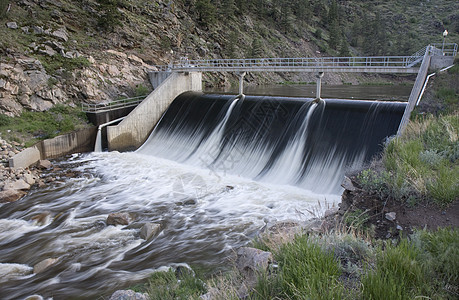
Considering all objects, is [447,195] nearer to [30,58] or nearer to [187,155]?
[187,155]

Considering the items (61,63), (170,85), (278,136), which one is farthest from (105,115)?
(278,136)

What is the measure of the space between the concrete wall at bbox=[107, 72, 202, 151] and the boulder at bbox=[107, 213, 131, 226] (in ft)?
34.9

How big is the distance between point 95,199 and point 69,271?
5.09 m

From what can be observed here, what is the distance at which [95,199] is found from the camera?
13398 mm

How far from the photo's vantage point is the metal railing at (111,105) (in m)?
21.6

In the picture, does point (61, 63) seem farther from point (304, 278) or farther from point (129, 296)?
point (304, 278)

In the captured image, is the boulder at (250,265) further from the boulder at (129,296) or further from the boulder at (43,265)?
the boulder at (43,265)

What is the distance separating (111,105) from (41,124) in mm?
4635

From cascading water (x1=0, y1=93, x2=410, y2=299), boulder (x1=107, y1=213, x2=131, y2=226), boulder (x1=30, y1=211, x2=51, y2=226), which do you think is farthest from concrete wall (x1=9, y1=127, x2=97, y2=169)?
boulder (x1=107, y1=213, x2=131, y2=226)

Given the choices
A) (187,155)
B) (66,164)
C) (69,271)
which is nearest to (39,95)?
(66,164)

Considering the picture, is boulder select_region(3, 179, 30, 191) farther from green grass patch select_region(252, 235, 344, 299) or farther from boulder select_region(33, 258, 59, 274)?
green grass patch select_region(252, 235, 344, 299)

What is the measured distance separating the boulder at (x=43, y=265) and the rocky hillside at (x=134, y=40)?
46.3 ft

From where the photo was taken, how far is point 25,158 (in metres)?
16.8

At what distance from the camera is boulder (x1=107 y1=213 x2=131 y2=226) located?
1110 centimetres
